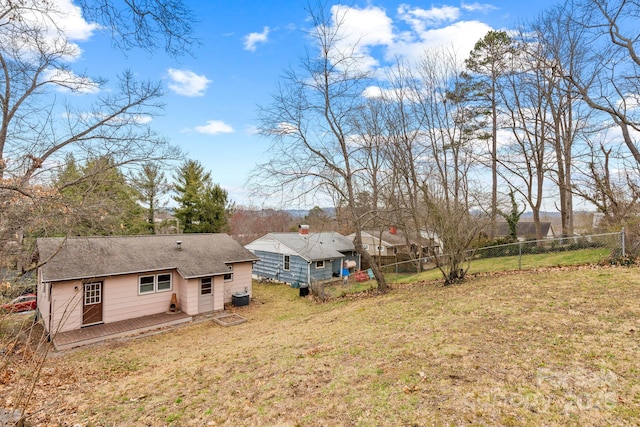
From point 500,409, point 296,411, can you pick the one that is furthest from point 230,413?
point 500,409

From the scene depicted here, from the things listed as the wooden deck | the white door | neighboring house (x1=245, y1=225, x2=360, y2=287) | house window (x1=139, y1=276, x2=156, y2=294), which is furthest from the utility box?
neighboring house (x1=245, y1=225, x2=360, y2=287)

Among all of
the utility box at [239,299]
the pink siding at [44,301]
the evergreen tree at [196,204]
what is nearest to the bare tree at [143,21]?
the pink siding at [44,301]

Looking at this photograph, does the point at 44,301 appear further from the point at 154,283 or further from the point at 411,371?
the point at 411,371

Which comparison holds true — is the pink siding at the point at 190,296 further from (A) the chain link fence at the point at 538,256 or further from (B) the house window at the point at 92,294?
(A) the chain link fence at the point at 538,256

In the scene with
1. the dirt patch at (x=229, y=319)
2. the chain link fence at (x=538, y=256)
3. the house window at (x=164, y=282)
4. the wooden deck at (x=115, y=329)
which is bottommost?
the dirt patch at (x=229, y=319)

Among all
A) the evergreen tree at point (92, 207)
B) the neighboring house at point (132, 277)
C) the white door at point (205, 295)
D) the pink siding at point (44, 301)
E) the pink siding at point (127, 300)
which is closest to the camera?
the evergreen tree at point (92, 207)

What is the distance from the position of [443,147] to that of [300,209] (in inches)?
245

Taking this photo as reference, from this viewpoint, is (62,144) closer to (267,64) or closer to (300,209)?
(267,64)

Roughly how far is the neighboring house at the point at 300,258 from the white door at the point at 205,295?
265 inches

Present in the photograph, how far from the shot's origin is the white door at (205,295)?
14453 millimetres

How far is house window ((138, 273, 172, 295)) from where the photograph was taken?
527 inches

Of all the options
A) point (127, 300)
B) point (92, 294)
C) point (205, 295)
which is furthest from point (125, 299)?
point (205, 295)

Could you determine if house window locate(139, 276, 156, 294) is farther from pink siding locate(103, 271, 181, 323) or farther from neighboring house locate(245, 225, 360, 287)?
neighboring house locate(245, 225, 360, 287)

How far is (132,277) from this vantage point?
13055 mm
